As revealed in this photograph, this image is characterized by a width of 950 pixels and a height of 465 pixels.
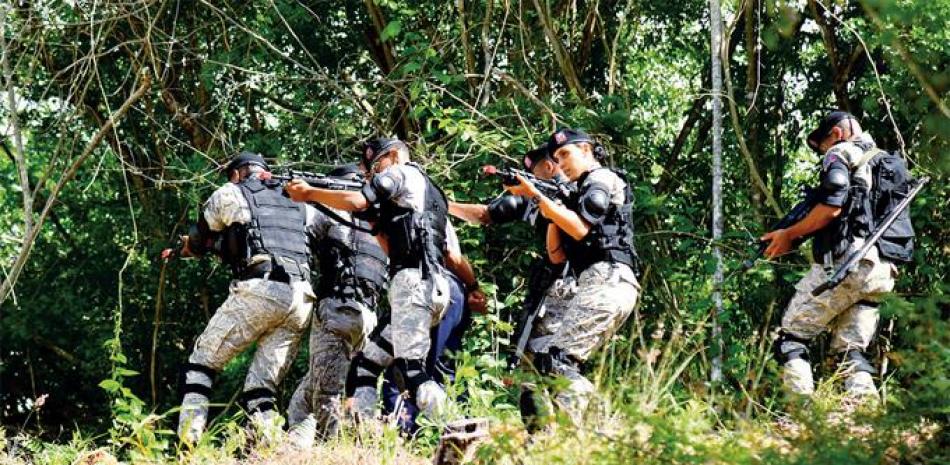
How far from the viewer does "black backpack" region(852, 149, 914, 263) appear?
23.3 ft

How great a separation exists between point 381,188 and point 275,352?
1390 millimetres

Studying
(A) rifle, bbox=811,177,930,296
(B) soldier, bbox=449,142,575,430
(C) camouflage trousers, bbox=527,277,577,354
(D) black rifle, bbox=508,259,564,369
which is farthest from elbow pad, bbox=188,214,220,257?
(A) rifle, bbox=811,177,930,296

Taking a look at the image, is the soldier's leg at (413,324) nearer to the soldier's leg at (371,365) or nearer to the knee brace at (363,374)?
the soldier's leg at (371,365)

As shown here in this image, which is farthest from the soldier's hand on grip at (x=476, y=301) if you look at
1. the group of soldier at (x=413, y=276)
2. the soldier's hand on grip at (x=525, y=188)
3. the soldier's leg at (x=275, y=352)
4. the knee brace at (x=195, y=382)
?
the knee brace at (x=195, y=382)

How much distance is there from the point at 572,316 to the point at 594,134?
11.3 ft

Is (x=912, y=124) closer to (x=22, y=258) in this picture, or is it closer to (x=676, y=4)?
(x=676, y=4)

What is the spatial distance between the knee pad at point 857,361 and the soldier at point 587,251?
116 centimetres

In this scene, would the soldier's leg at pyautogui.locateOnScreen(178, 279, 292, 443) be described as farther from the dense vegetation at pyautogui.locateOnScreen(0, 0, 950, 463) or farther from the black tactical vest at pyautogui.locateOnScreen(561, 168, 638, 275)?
the black tactical vest at pyautogui.locateOnScreen(561, 168, 638, 275)

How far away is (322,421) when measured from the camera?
7941 mm

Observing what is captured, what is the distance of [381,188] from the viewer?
6941mm

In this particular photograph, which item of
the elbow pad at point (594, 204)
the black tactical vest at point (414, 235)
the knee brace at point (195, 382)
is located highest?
the elbow pad at point (594, 204)

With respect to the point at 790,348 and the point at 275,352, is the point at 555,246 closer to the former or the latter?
the point at 790,348

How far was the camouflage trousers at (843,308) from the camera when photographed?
6.97 metres

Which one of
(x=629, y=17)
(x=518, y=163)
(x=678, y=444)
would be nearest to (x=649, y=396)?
(x=678, y=444)
